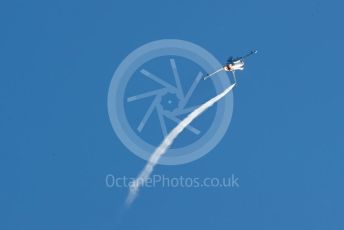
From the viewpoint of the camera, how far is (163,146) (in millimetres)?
3455

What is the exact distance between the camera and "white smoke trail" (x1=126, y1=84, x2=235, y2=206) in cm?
344

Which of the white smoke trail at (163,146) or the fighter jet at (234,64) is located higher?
the fighter jet at (234,64)

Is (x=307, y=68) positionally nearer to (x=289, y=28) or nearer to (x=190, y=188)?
(x=289, y=28)

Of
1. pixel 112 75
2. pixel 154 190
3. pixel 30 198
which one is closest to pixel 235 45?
pixel 112 75

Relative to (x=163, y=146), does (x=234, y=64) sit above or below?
above

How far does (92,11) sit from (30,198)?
56.2 inches

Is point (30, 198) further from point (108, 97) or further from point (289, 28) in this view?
point (289, 28)

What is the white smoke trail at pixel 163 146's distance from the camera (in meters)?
3.44

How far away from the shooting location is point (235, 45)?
3508 millimetres

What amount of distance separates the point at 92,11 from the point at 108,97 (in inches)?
25.5

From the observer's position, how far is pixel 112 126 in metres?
3.45

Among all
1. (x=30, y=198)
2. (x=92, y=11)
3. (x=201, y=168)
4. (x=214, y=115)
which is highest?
(x=92, y=11)

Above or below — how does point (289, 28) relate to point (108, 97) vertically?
above

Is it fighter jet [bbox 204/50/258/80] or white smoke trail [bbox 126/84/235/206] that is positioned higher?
fighter jet [bbox 204/50/258/80]
